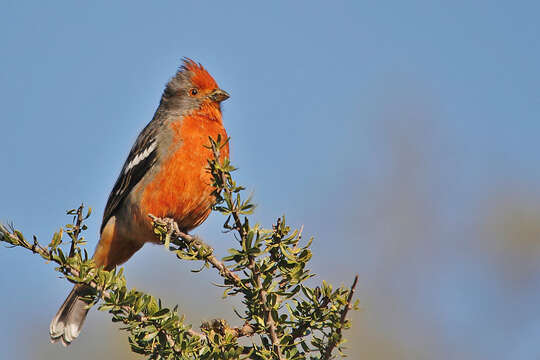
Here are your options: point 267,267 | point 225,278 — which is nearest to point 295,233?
point 267,267

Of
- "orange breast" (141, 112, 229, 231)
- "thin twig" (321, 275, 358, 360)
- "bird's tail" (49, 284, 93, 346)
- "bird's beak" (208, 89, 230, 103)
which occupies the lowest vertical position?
"thin twig" (321, 275, 358, 360)

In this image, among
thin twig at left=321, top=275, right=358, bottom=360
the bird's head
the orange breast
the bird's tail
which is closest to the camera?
thin twig at left=321, top=275, right=358, bottom=360

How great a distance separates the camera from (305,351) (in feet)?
10.1

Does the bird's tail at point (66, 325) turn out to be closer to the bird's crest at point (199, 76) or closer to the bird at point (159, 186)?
the bird at point (159, 186)

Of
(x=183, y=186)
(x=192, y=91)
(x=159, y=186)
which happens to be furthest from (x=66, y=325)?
(x=192, y=91)

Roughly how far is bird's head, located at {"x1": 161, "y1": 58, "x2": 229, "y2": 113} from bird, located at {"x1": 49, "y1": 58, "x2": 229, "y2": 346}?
14mm

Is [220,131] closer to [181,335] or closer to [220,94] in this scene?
[220,94]

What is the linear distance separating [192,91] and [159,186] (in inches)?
59.7

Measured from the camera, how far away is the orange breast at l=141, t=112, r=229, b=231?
5703 mm

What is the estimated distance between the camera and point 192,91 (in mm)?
6961

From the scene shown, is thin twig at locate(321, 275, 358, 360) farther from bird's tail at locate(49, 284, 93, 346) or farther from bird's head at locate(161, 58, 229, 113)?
bird's head at locate(161, 58, 229, 113)

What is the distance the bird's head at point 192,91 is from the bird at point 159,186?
0.01 meters

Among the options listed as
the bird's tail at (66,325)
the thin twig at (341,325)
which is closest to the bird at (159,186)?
the bird's tail at (66,325)

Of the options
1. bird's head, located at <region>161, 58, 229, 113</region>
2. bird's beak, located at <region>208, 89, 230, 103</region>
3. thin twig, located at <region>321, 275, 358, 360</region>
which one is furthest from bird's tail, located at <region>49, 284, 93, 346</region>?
thin twig, located at <region>321, 275, 358, 360</region>
